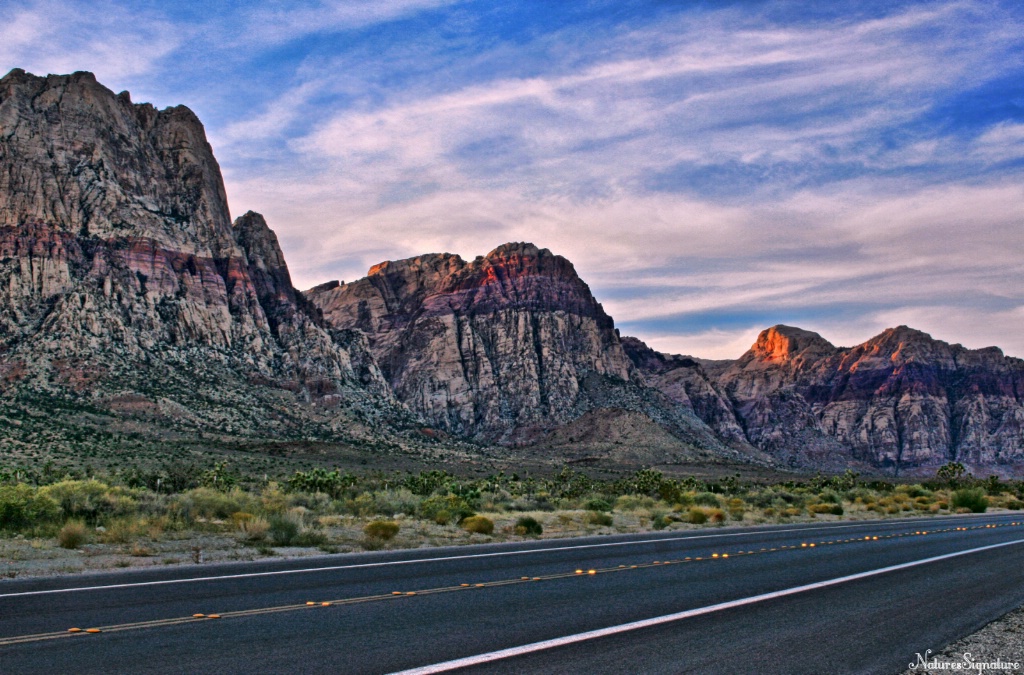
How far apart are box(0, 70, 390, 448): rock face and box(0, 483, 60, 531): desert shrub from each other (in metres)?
65.5

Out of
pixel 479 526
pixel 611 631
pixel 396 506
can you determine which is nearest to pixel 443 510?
pixel 479 526

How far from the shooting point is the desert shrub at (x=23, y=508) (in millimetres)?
21109

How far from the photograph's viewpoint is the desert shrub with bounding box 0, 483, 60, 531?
21109 mm

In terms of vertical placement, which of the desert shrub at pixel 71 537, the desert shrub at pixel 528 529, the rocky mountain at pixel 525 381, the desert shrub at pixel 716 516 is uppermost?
the rocky mountain at pixel 525 381

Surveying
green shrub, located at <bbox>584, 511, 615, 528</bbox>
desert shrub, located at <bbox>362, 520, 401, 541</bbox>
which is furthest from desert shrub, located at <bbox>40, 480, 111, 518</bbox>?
green shrub, located at <bbox>584, 511, 615, 528</bbox>

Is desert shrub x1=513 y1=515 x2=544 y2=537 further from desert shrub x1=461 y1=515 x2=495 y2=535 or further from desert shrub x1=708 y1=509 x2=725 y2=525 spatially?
desert shrub x1=708 y1=509 x2=725 y2=525

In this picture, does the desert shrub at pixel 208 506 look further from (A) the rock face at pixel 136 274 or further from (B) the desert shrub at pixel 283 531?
(A) the rock face at pixel 136 274

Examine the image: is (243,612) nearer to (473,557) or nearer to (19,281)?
(473,557)

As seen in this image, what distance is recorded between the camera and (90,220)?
113 meters

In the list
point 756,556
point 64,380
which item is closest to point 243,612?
point 756,556

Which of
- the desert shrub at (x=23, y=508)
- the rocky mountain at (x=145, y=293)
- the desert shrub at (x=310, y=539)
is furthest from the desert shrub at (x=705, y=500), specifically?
the rocky mountain at (x=145, y=293)

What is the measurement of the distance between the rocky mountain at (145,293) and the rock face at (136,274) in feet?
0.76

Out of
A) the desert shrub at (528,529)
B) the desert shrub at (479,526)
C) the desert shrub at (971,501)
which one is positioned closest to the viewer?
the desert shrub at (479,526)
